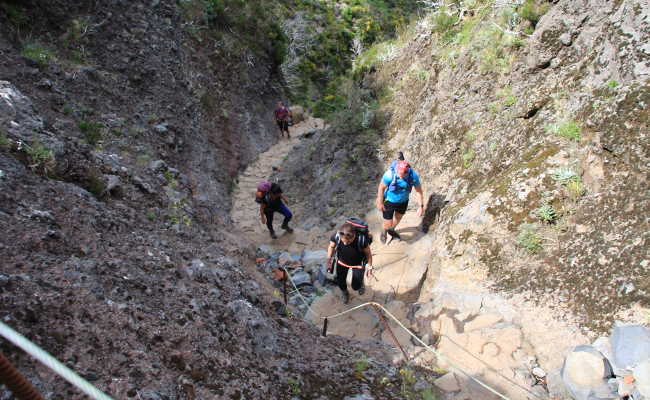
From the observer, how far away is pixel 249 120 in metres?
15.5

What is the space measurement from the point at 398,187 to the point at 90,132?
5532 millimetres

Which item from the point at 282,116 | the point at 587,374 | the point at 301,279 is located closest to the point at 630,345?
the point at 587,374

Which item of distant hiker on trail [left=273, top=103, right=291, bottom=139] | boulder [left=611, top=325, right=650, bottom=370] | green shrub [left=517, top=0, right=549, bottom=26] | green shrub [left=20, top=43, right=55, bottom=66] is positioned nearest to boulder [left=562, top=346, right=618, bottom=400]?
boulder [left=611, top=325, right=650, bottom=370]

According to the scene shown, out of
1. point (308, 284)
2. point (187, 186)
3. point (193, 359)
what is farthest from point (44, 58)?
point (193, 359)

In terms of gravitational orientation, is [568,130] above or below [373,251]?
above

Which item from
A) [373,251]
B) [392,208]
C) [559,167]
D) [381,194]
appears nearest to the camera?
[559,167]

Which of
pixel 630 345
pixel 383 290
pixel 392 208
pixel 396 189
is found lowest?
pixel 383 290

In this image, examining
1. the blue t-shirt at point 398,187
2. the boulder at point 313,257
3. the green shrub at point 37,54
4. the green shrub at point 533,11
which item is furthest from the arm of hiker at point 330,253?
the green shrub at point 37,54

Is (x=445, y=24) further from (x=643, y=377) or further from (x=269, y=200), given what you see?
(x=643, y=377)

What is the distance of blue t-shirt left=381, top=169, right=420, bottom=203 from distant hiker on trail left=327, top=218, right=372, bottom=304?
4.82 ft

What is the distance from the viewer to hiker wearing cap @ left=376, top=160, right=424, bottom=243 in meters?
6.74

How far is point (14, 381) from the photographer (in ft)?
4.77

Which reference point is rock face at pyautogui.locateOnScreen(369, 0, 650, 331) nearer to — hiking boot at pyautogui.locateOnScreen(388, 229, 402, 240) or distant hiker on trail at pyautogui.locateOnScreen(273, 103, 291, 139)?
hiking boot at pyautogui.locateOnScreen(388, 229, 402, 240)

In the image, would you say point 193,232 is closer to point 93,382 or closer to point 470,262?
point 93,382
